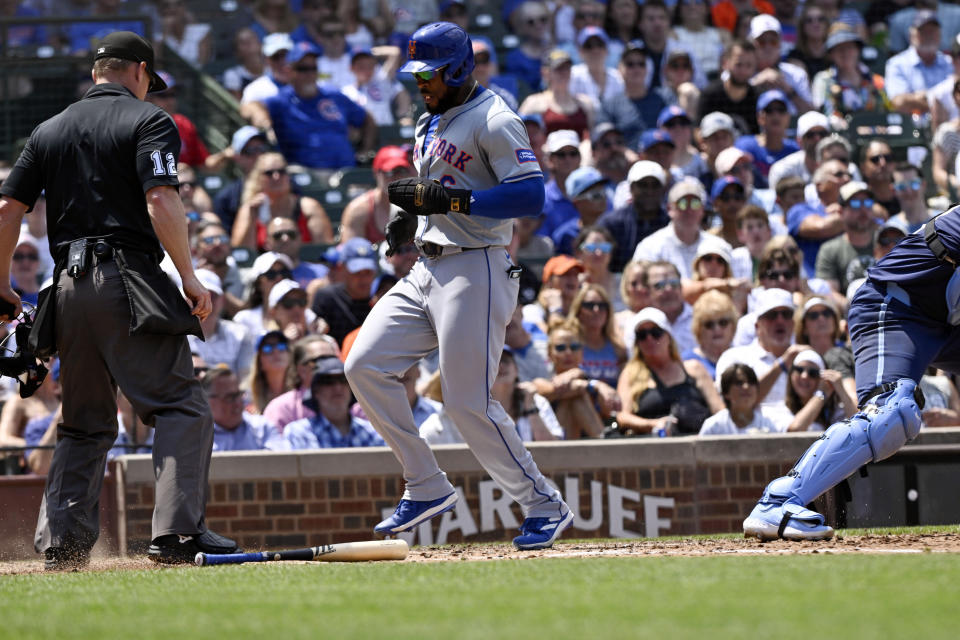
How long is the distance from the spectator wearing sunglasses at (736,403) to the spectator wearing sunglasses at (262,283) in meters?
3.75

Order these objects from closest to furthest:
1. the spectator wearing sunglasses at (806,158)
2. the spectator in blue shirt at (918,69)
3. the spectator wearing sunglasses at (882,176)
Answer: the spectator wearing sunglasses at (882,176) → the spectator wearing sunglasses at (806,158) → the spectator in blue shirt at (918,69)

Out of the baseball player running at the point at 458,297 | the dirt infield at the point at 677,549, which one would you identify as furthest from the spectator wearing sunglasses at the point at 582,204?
the baseball player running at the point at 458,297

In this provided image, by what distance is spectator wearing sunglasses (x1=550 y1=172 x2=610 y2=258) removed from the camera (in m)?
12.4

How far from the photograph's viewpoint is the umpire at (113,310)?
5.94 meters

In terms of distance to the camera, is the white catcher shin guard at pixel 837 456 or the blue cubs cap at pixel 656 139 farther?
the blue cubs cap at pixel 656 139

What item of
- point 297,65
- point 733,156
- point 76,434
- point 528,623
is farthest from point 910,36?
point 528,623

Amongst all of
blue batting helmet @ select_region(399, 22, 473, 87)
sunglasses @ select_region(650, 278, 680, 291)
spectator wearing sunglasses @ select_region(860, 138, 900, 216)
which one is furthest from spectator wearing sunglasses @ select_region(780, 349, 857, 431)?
blue batting helmet @ select_region(399, 22, 473, 87)

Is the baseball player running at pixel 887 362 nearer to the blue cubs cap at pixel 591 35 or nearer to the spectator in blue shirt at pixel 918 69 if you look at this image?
the blue cubs cap at pixel 591 35

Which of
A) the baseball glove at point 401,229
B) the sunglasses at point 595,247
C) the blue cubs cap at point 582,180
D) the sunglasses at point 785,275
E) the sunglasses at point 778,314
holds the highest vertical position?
the blue cubs cap at point 582,180

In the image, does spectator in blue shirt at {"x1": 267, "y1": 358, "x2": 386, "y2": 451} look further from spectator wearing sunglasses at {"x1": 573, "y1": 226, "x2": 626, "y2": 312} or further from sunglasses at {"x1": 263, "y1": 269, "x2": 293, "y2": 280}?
spectator wearing sunglasses at {"x1": 573, "y1": 226, "x2": 626, "y2": 312}

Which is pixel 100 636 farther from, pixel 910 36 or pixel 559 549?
pixel 910 36

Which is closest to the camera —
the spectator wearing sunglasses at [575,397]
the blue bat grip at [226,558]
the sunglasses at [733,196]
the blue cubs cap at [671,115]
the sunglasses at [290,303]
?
the blue bat grip at [226,558]

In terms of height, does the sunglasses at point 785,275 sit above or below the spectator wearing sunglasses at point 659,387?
above

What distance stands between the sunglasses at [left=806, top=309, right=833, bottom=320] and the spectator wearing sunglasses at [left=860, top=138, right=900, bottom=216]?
118 inches
